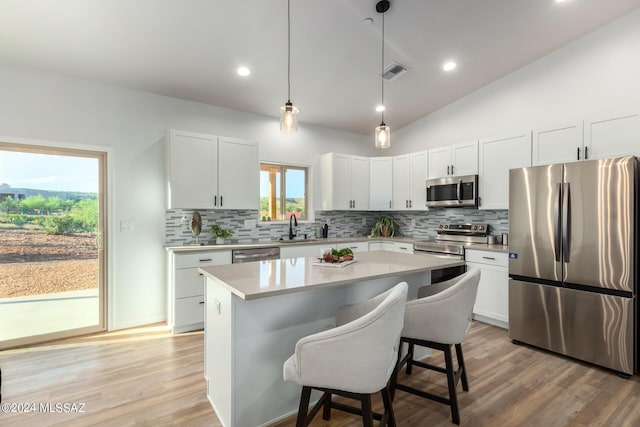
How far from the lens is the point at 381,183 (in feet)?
17.5

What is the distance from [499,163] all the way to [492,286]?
4.94ft

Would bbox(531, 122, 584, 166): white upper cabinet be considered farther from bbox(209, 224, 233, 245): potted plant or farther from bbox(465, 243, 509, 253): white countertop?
bbox(209, 224, 233, 245): potted plant

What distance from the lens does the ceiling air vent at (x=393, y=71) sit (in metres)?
3.62

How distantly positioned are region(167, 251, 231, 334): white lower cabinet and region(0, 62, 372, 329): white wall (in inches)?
16.9

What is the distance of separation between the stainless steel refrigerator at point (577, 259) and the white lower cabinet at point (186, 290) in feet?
11.2

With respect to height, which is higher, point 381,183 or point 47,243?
point 381,183

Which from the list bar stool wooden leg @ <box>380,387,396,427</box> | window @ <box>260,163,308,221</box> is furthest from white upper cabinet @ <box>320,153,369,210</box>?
bar stool wooden leg @ <box>380,387,396,427</box>

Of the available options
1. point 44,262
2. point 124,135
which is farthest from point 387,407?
point 124,135

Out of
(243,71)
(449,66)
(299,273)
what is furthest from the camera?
(449,66)

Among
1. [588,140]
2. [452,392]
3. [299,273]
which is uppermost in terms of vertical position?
[588,140]

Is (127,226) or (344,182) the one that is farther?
(344,182)

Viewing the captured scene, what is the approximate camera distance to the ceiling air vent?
3.62 meters

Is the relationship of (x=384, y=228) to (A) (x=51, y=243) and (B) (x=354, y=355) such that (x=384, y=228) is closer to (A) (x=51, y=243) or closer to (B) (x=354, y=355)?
(B) (x=354, y=355)

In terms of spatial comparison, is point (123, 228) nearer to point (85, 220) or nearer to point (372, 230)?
point (85, 220)
